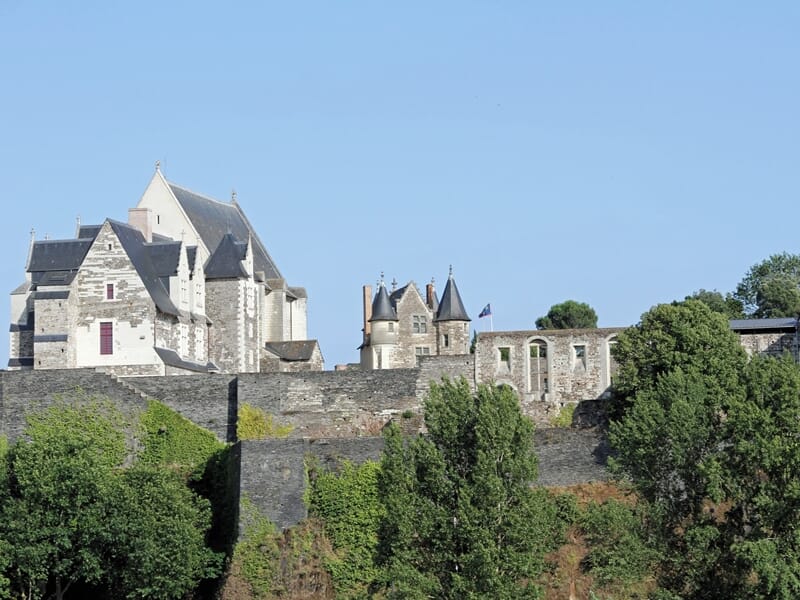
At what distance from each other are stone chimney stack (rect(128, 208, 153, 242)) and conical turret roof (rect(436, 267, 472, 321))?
11.4 metres

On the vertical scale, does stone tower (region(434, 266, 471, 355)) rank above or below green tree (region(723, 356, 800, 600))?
above

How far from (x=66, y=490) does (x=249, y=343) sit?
17.6 m

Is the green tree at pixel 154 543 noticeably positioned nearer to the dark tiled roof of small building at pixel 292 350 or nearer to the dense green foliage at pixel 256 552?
the dense green foliage at pixel 256 552

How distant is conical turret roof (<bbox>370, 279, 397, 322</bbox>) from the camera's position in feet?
235

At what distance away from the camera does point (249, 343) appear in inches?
2608

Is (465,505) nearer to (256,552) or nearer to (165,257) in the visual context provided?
(256,552)

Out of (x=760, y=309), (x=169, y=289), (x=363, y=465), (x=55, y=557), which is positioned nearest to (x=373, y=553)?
(x=363, y=465)

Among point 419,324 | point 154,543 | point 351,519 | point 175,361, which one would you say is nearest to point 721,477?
point 351,519

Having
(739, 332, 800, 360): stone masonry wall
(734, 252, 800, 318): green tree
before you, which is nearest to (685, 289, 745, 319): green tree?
(734, 252, 800, 318): green tree

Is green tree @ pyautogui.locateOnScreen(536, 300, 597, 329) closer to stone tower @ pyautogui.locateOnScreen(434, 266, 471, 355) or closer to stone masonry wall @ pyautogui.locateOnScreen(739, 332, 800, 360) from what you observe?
stone tower @ pyautogui.locateOnScreen(434, 266, 471, 355)

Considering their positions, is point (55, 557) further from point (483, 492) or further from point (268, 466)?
point (483, 492)

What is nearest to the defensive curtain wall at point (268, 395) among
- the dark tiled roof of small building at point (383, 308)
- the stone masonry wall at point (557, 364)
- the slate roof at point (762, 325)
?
the stone masonry wall at point (557, 364)

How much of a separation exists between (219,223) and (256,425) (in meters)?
18.5

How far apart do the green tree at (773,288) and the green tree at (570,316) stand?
7537 mm
